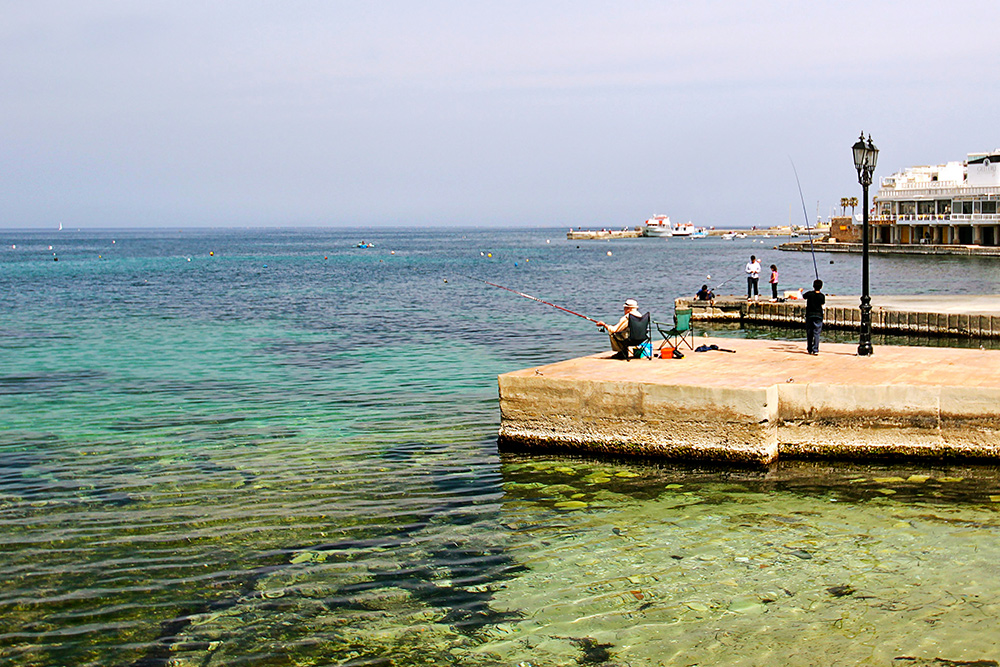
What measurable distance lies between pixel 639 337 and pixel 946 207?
298ft

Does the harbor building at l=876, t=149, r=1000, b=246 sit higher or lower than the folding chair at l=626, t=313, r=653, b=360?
higher

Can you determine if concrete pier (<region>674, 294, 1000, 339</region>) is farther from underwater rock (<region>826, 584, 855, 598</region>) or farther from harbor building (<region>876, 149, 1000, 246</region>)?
A: harbor building (<region>876, 149, 1000, 246</region>)

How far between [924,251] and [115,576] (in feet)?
291

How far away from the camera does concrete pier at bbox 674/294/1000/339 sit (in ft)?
81.1

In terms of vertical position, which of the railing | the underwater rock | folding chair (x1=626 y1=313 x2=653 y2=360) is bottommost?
the underwater rock

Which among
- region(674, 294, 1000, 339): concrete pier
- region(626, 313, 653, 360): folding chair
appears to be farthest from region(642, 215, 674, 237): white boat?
region(626, 313, 653, 360): folding chair

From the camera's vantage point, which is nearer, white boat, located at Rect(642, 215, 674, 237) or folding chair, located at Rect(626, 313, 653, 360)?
folding chair, located at Rect(626, 313, 653, 360)

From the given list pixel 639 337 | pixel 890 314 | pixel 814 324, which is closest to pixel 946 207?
pixel 890 314

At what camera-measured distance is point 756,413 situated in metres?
12.1

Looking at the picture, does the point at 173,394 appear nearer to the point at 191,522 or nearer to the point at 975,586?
the point at 191,522

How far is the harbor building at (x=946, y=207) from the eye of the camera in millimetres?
88312

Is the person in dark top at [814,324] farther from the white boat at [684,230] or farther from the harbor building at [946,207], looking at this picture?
the white boat at [684,230]

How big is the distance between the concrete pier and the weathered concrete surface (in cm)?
1224

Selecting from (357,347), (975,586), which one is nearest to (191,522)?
(975,586)
